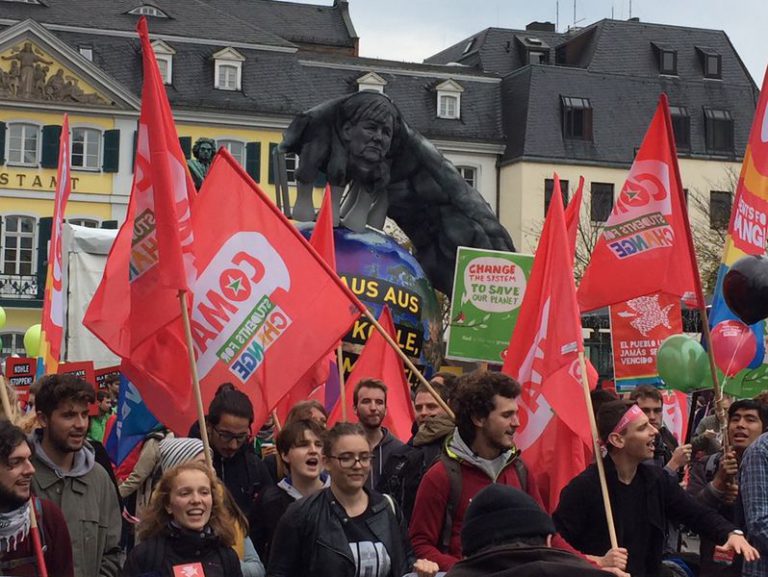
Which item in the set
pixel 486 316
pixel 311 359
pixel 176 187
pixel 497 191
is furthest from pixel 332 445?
pixel 497 191

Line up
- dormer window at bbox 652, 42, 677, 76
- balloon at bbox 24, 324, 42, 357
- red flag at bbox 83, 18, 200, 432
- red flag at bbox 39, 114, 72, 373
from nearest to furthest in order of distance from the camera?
red flag at bbox 83, 18, 200, 432 → red flag at bbox 39, 114, 72, 373 → balloon at bbox 24, 324, 42, 357 → dormer window at bbox 652, 42, 677, 76

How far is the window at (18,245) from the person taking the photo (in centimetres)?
4903

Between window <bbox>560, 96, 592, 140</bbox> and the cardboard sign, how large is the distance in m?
41.1

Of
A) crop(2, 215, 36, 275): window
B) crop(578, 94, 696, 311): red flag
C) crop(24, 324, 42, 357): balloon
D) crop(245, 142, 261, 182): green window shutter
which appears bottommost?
crop(24, 324, 42, 357): balloon

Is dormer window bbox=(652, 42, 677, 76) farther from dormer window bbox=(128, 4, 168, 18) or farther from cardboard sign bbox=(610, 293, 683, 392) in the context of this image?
cardboard sign bbox=(610, 293, 683, 392)

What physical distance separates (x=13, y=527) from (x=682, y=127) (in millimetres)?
52619

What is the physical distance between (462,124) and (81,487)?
164ft

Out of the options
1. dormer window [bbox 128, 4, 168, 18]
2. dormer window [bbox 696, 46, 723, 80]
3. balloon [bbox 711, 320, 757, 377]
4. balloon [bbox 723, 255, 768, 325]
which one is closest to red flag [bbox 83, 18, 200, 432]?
balloon [bbox 723, 255, 768, 325]

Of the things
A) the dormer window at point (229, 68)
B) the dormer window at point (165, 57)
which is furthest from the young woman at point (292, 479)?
the dormer window at point (229, 68)

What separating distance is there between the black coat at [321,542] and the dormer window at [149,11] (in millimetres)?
48509

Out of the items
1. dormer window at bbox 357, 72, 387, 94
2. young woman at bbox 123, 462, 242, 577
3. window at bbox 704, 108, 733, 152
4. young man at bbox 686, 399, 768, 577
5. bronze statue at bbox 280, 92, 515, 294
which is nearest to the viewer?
young woman at bbox 123, 462, 242, 577

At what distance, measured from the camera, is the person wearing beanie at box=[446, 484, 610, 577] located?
12.7 feet

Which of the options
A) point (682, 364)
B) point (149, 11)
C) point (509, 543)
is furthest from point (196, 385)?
point (149, 11)

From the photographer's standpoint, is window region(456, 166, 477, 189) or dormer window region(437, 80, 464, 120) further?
dormer window region(437, 80, 464, 120)
